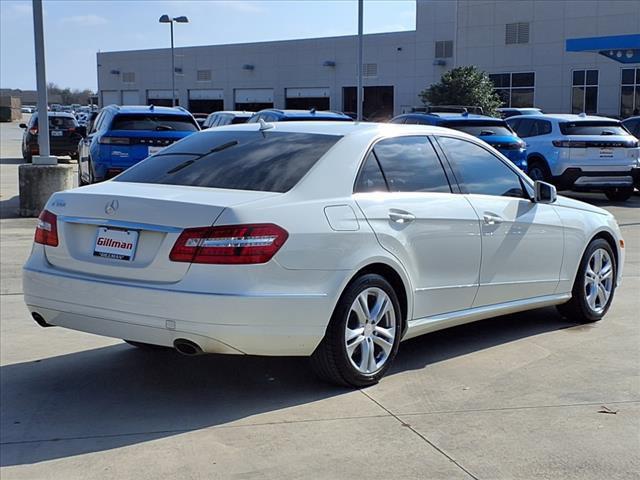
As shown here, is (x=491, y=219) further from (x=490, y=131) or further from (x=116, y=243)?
(x=490, y=131)

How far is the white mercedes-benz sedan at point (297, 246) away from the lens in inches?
191

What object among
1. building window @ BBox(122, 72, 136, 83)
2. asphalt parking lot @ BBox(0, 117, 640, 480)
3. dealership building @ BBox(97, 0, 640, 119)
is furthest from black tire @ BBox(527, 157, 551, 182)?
building window @ BBox(122, 72, 136, 83)

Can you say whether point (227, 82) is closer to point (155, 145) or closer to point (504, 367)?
point (155, 145)

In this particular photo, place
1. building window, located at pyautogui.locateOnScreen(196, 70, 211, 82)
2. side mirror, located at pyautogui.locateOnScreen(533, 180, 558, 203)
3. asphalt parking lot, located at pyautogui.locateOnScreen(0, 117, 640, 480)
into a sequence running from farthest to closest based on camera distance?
1. building window, located at pyautogui.locateOnScreen(196, 70, 211, 82)
2. side mirror, located at pyautogui.locateOnScreen(533, 180, 558, 203)
3. asphalt parking lot, located at pyautogui.locateOnScreen(0, 117, 640, 480)

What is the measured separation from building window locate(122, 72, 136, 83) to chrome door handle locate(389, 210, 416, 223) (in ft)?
255

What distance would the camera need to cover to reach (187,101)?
2960 inches

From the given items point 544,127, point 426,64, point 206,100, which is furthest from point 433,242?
point 206,100

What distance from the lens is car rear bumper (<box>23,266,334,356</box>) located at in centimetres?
481

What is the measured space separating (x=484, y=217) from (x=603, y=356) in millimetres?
1327

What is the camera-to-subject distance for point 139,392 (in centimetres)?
549

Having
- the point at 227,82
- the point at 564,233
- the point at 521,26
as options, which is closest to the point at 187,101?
the point at 227,82

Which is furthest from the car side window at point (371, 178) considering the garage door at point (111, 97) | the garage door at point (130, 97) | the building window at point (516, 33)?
the garage door at point (111, 97)

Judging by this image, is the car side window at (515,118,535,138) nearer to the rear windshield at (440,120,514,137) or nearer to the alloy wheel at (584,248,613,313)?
the rear windshield at (440,120,514,137)

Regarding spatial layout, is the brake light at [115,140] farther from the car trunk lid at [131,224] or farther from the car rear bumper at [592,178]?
the car trunk lid at [131,224]
